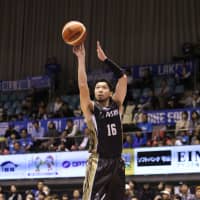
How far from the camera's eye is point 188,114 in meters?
15.7

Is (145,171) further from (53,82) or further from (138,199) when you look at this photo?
(53,82)

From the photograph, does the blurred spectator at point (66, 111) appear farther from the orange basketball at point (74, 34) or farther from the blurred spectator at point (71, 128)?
the orange basketball at point (74, 34)

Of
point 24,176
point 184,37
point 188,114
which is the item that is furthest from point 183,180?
point 184,37

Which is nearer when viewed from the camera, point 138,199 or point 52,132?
point 138,199

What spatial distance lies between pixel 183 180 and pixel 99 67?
874 centimetres

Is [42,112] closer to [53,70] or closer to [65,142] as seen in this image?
[65,142]

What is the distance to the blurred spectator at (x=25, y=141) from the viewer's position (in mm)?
17048

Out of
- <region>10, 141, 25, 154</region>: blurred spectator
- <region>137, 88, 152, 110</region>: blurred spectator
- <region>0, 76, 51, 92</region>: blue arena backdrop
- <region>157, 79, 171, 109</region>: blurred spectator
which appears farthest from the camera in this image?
<region>0, 76, 51, 92</region>: blue arena backdrop

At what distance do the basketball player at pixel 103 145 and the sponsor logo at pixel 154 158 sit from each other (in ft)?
30.0

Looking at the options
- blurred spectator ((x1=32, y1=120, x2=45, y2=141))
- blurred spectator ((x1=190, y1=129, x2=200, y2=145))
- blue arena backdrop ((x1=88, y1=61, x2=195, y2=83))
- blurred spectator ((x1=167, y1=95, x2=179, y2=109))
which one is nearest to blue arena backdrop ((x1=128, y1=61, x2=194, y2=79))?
blue arena backdrop ((x1=88, y1=61, x2=195, y2=83))

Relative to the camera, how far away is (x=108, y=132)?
17.5ft

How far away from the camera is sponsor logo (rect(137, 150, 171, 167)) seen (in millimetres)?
14430

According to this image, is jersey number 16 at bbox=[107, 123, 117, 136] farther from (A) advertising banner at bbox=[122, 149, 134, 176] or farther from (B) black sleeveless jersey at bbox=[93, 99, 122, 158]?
(A) advertising banner at bbox=[122, 149, 134, 176]

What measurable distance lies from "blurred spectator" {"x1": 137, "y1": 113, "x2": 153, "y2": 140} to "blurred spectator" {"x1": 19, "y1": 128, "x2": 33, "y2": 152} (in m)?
3.48
